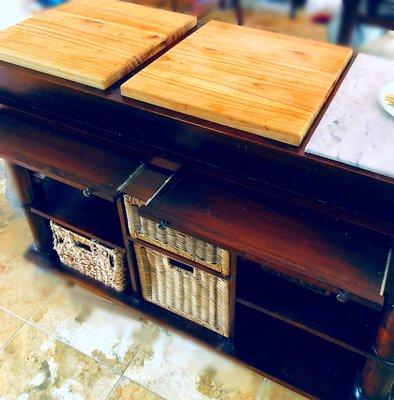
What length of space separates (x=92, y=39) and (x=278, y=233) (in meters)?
0.68

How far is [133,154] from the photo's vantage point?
4.08 ft

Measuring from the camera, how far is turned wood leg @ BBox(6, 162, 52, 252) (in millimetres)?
1428

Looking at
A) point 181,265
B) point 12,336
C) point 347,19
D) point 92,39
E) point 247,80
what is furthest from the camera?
point 347,19

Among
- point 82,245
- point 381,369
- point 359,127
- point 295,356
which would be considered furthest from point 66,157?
point 381,369

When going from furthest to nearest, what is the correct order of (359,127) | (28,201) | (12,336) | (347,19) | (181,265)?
1. (347,19)
2. (12,336)
3. (28,201)
4. (181,265)
5. (359,127)

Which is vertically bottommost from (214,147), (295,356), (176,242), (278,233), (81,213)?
(295,356)

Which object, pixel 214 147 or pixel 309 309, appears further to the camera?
pixel 309 309

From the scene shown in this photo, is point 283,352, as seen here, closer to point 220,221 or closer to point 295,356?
point 295,356

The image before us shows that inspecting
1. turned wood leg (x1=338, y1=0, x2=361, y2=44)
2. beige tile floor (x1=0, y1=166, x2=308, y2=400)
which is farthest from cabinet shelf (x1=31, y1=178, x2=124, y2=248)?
turned wood leg (x1=338, y1=0, x2=361, y2=44)

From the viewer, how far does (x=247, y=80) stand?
1.08 m

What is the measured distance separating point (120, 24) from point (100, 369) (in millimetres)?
1020

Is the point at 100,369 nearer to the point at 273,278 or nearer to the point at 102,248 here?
the point at 102,248

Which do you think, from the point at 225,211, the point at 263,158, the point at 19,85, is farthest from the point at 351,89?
the point at 19,85

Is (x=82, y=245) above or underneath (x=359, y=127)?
underneath
